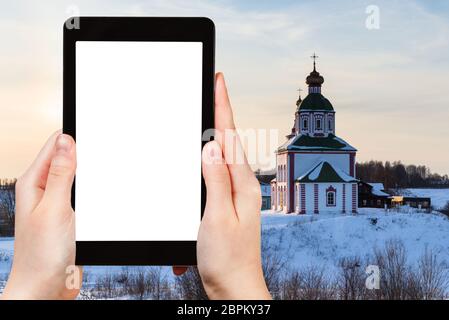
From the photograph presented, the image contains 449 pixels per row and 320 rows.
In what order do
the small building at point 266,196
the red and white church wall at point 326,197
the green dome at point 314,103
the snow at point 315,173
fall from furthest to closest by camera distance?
the green dome at point 314,103 < the small building at point 266,196 < the snow at point 315,173 < the red and white church wall at point 326,197

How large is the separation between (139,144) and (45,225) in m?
0.23

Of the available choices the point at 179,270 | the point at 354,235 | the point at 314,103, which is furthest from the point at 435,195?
the point at 179,270

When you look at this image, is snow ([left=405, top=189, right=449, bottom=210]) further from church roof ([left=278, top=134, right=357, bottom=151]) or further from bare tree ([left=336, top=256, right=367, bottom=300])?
bare tree ([left=336, top=256, right=367, bottom=300])

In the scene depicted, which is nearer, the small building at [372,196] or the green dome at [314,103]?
the green dome at [314,103]

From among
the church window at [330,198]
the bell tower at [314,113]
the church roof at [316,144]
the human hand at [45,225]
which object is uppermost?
the bell tower at [314,113]

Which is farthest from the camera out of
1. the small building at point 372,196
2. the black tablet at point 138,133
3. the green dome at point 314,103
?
the small building at point 372,196

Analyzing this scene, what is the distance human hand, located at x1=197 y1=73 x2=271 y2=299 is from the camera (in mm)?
1220

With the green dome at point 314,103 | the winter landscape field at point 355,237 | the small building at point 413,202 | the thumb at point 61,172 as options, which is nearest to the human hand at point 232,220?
the thumb at point 61,172

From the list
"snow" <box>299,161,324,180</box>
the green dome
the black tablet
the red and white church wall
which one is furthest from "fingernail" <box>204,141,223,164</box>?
the green dome

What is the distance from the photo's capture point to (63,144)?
4.24 ft

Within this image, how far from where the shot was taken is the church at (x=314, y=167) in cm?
2167

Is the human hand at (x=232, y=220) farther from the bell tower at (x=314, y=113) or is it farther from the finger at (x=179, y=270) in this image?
the bell tower at (x=314, y=113)
